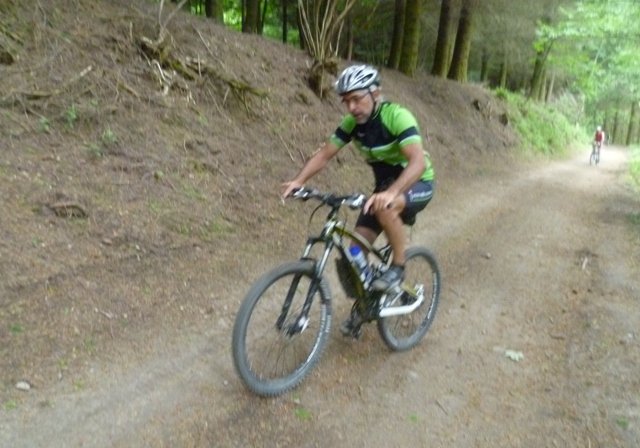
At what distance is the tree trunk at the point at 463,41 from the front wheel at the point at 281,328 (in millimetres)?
16515

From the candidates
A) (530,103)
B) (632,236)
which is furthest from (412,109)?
(530,103)

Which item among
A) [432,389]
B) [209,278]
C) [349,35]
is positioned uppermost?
[349,35]

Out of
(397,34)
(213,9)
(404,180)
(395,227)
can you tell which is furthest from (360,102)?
(397,34)

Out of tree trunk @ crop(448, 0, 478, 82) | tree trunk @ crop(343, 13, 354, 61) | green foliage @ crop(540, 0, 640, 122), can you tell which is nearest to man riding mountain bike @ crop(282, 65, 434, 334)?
green foliage @ crop(540, 0, 640, 122)

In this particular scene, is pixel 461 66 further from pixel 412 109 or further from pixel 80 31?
pixel 80 31

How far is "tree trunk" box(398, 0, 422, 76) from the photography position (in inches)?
623

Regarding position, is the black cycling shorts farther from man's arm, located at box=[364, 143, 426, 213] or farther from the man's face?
the man's face

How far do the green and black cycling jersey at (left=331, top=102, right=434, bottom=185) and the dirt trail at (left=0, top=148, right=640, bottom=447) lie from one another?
1553 mm

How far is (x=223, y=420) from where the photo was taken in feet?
11.8

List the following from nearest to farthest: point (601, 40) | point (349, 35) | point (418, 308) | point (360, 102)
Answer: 1. point (360, 102)
2. point (418, 308)
3. point (601, 40)
4. point (349, 35)

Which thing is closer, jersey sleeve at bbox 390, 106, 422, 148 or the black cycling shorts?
jersey sleeve at bbox 390, 106, 422, 148

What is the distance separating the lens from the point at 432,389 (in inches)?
165

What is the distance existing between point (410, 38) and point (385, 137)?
13.9 metres

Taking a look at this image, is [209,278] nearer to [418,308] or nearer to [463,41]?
[418,308]
